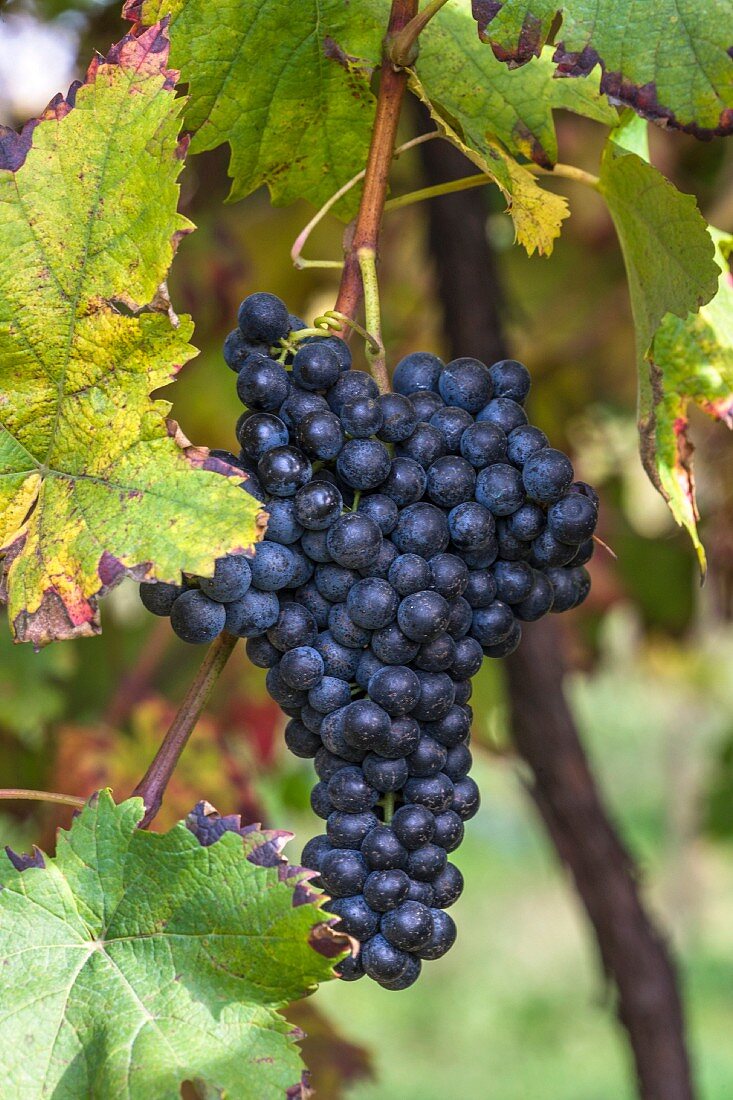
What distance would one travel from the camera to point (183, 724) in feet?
2.20

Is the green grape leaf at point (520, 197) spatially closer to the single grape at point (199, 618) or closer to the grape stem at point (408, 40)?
the grape stem at point (408, 40)

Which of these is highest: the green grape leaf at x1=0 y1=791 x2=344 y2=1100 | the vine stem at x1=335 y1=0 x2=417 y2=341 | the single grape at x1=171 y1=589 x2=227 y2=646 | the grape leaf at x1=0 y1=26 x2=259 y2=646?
the vine stem at x1=335 y1=0 x2=417 y2=341

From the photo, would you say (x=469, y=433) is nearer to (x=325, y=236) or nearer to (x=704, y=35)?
(x=704, y=35)

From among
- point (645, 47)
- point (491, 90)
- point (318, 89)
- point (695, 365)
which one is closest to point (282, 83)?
point (318, 89)

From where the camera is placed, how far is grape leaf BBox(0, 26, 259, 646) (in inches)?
24.8

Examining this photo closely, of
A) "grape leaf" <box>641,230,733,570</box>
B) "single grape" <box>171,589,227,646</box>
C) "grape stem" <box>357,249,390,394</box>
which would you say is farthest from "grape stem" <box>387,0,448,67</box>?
"single grape" <box>171,589,227,646</box>

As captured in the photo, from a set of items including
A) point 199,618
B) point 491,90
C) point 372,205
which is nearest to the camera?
point 199,618

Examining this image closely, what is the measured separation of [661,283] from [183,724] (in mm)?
425

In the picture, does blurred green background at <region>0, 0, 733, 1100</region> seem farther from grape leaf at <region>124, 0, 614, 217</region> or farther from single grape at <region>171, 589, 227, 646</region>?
single grape at <region>171, 589, 227, 646</region>

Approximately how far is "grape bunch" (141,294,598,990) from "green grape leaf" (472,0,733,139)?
0.20 metres

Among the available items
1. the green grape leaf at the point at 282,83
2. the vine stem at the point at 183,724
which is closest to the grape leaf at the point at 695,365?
the green grape leaf at the point at 282,83

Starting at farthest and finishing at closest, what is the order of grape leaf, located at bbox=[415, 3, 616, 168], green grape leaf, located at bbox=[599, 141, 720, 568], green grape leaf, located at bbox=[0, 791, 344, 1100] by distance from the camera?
grape leaf, located at bbox=[415, 3, 616, 168] → green grape leaf, located at bbox=[599, 141, 720, 568] → green grape leaf, located at bbox=[0, 791, 344, 1100]

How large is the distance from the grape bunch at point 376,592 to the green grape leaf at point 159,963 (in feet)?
0.14

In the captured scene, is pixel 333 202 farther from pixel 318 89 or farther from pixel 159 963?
pixel 159 963
